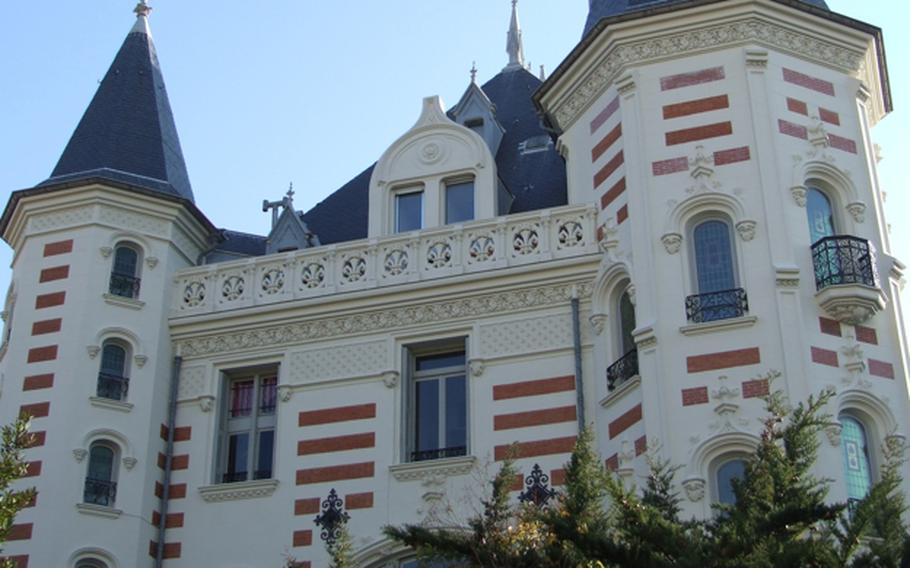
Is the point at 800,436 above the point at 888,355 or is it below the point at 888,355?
below

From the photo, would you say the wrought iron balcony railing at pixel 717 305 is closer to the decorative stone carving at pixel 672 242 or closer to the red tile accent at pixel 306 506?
the decorative stone carving at pixel 672 242

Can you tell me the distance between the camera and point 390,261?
22312 mm

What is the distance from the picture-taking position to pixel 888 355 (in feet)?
63.0

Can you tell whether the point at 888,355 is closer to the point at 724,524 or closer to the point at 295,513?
the point at 724,524

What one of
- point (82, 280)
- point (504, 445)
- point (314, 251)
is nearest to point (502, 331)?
point (504, 445)

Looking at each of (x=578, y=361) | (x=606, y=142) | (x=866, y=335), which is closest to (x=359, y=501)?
(x=578, y=361)

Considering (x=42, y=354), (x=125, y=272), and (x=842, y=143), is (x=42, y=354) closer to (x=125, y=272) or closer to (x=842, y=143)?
(x=125, y=272)

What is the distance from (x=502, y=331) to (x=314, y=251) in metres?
3.69

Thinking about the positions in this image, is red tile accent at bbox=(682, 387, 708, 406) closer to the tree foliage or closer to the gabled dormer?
the tree foliage

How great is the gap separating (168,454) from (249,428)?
1330mm

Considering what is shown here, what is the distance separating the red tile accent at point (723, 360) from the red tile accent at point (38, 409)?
996 centimetres

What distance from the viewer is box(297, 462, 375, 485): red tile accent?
20.9m

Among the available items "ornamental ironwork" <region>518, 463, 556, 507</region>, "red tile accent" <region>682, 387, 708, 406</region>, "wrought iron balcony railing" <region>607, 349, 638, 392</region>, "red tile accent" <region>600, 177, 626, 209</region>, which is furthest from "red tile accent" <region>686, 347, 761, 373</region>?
"red tile accent" <region>600, 177, 626, 209</region>

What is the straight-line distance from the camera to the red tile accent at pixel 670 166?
2042 cm
